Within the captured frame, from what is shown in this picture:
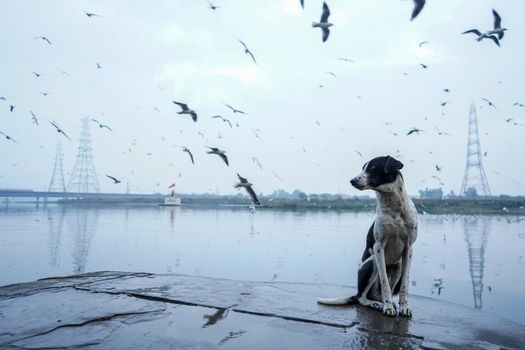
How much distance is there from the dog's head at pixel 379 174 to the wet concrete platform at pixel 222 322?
5.26ft

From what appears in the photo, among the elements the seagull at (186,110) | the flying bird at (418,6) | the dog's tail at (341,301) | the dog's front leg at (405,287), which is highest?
the flying bird at (418,6)

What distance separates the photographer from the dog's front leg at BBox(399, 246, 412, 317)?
16.8 feet

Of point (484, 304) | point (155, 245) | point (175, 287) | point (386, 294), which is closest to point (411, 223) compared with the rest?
point (386, 294)

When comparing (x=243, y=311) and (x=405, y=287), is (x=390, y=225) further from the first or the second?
(x=243, y=311)

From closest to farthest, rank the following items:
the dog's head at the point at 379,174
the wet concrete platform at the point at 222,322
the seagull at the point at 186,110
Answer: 1. the wet concrete platform at the point at 222,322
2. the dog's head at the point at 379,174
3. the seagull at the point at 186,110

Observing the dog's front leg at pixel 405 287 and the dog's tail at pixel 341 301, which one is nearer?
the dog's front leg at pixel 405 287

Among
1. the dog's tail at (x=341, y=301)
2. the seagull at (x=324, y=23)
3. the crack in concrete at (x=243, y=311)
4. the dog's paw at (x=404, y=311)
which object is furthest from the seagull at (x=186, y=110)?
the dog's paw at (x=404, y=311)

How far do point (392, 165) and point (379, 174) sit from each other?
192 millimetres

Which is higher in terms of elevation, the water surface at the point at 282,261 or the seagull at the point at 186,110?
the seagull at the point at 186,110

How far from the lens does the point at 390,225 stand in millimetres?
4973

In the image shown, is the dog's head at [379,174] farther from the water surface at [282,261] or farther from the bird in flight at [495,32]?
the bird in flight at [495,32]

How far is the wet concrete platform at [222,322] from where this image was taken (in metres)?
4.12

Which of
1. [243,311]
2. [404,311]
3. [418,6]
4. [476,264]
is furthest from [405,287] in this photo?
[476,264]

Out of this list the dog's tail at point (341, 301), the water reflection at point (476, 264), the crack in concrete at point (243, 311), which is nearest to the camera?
the crack in concrete at point (243, 311)
